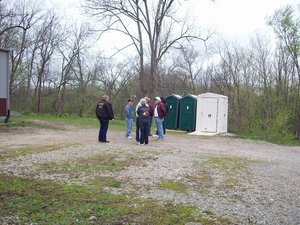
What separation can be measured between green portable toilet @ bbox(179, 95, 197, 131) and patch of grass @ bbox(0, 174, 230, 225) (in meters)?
13.6

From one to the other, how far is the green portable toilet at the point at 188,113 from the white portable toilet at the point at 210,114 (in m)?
0.59

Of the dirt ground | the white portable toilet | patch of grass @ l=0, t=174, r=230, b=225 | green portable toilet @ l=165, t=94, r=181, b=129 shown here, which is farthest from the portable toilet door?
patch of grass @ l=0, t=174, r=230, b=225

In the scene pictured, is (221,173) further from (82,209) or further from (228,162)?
(82,209)

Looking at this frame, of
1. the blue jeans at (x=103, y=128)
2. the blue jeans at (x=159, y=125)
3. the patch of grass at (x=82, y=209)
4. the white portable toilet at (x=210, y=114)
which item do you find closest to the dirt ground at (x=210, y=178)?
the patch of grass at (x=82, y=209)

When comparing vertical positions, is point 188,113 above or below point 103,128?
above

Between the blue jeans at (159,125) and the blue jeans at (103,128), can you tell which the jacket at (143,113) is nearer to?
the blue jeans at (103,128)

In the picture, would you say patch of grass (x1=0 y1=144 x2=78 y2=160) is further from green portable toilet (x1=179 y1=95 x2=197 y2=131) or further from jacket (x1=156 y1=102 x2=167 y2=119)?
green portable toilet (x1=179 y1=95 x2=197 y2=131)

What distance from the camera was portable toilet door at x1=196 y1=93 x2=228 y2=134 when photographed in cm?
1786

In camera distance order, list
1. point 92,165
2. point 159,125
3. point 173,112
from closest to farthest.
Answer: point 92,165
point 159,125
point 173,112

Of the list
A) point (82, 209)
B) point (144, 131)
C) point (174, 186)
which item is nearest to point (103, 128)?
point (144, 131)

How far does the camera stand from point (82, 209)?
4680mm

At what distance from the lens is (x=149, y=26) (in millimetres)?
21922

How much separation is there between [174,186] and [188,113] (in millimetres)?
13037

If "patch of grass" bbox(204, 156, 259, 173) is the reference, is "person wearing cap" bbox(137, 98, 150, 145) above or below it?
above
